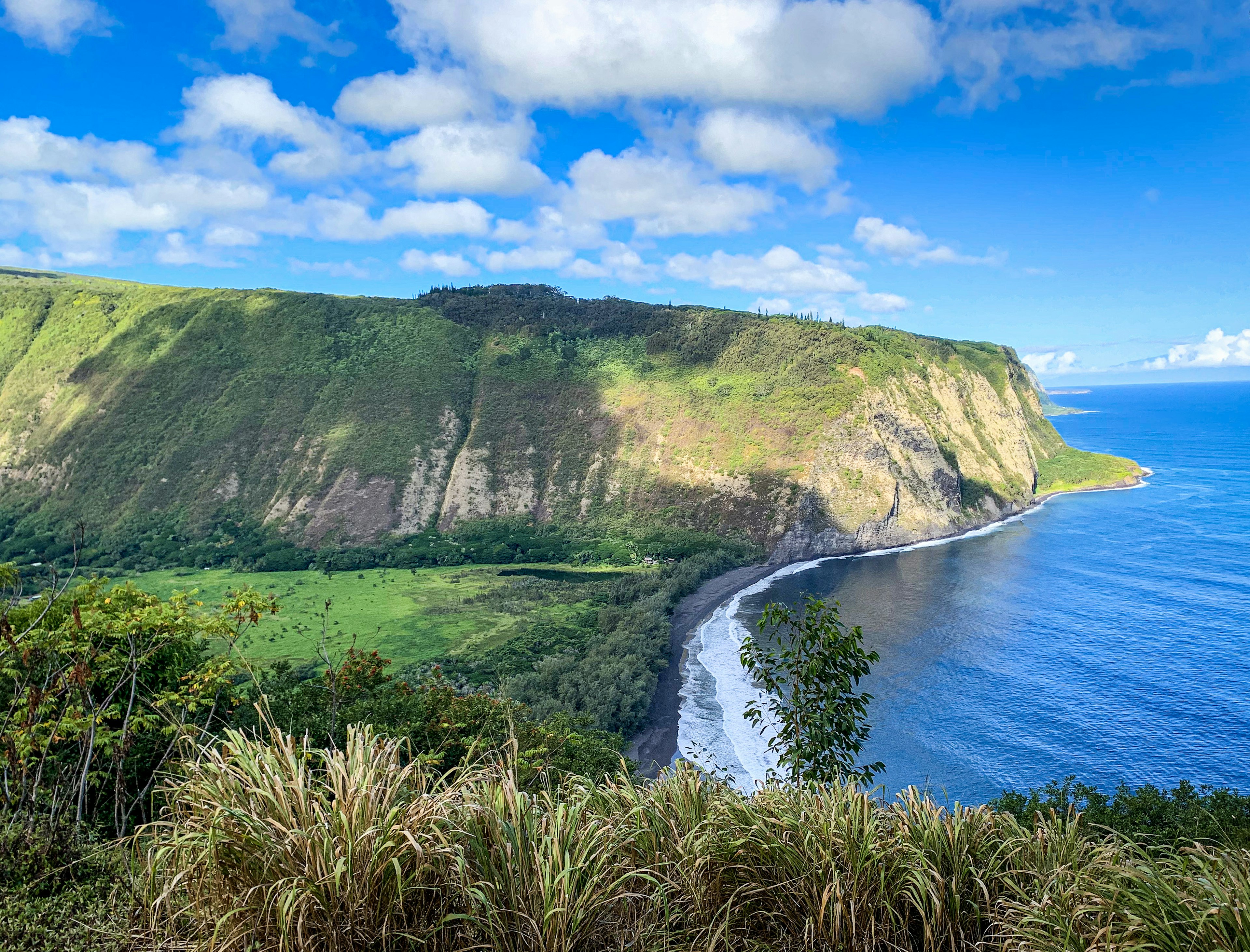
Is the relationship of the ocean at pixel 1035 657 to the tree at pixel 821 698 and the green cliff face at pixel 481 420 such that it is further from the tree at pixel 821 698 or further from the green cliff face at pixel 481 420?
the green cliff face at pixel 481 420

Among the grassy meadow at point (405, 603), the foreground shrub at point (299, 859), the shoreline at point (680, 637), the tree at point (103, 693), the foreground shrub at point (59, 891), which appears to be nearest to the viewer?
the foreground shrub at point (299, 859)

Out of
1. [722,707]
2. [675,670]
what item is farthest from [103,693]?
[675,670]

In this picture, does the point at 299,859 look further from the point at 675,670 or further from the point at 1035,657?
the point at 1035,657

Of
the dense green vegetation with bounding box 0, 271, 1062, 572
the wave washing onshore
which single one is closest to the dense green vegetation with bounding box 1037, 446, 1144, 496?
the dense green vegetation with bounding box 0, 271, 1062, 572

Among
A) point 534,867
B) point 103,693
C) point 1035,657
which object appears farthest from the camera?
point 1035,657

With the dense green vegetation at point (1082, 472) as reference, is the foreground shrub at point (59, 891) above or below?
above

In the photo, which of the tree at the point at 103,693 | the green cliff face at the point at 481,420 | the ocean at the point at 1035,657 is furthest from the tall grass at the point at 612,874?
the green cliff face at the point at 481,420

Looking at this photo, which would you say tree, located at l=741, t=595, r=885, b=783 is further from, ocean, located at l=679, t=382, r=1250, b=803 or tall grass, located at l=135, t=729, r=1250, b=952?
ocean, located at l=679, t=382, r=1250, b=803
